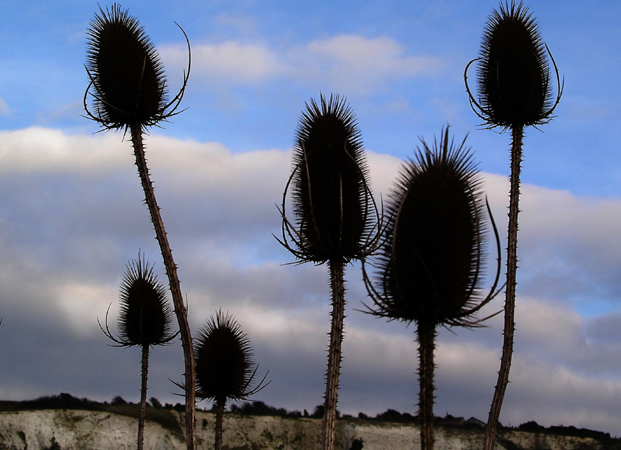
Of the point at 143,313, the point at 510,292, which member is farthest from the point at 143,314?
the point at 510,292

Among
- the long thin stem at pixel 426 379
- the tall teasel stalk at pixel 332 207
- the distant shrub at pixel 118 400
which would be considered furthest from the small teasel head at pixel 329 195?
the distant shrub at pixel 118 400

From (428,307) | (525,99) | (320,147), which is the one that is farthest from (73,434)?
(428,307)

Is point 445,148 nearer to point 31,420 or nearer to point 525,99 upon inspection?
point 525,99

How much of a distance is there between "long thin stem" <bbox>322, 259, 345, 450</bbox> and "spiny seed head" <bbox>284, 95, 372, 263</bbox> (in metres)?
0.34

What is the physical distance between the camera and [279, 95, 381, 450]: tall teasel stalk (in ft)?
35.5

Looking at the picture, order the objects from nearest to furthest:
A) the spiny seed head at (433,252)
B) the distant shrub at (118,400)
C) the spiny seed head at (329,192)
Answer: the spiny seed head at (433,252)
the spiny seed head at (329,192)
the distant shrub at (118,400)

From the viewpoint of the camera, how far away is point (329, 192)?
1077 cm

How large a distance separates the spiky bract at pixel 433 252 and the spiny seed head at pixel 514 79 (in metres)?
7.03

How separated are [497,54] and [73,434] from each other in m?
19.7

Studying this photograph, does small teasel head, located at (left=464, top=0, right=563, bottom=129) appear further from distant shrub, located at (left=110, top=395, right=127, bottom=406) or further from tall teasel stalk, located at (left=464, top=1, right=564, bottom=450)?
distant shrub, located at (left=110, top=395, right=127, bottom=406)

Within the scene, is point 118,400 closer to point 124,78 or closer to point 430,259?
point 124,78

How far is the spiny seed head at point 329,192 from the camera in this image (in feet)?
35.4

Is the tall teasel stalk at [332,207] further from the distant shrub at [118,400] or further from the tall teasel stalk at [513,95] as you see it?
the distant shrub at [118,400]

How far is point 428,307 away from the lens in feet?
22.6
